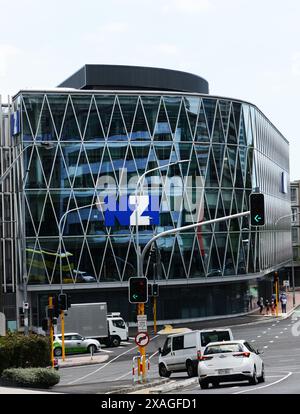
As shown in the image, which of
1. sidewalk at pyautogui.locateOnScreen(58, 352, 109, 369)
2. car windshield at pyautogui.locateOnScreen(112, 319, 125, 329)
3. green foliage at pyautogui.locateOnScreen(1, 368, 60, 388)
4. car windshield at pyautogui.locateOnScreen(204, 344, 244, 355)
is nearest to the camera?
car windshield at pyautogui.locateOnScreen(204, 344, 244, 355)

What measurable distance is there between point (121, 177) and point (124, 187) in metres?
0.89

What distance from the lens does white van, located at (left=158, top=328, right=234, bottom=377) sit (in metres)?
36.2

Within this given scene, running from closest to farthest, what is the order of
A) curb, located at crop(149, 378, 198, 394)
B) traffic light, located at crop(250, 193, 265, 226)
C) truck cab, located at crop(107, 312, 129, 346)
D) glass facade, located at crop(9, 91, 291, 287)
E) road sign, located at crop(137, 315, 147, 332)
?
curb, located at crop(149, 378, 198, 394) < traffic light, located at crop(250, 193, 265, 226) < road sign, located at crop(137, 315, 147, 332) < truck cab, located at crop(107, 312, 129, 346) < glass facade, located at crop(9, 91, 291, 287)

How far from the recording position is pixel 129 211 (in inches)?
2977

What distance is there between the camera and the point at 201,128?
77625 mm

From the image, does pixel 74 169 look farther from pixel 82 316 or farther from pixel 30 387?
pixel 30 387

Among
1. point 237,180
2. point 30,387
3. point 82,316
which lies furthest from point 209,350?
point 237,180

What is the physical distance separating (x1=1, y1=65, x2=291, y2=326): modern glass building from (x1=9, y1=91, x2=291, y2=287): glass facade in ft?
0.28


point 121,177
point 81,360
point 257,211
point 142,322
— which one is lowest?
point 81,360

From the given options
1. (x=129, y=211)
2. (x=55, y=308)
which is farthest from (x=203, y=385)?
(x=129, y=211)

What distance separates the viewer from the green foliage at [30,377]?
95.5ft

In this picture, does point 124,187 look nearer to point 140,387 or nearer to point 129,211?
point 129,211

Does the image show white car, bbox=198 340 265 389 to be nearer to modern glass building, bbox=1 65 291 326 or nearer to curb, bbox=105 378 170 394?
curb, bbox=105 378 170 394

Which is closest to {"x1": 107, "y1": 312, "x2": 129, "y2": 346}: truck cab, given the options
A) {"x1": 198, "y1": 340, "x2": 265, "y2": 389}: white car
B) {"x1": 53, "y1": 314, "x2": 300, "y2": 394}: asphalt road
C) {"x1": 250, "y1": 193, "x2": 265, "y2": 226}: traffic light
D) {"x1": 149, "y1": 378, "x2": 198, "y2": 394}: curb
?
{"x1": 53, "y1": 314, "x2": 300, "y2": 394}: asphalt road
